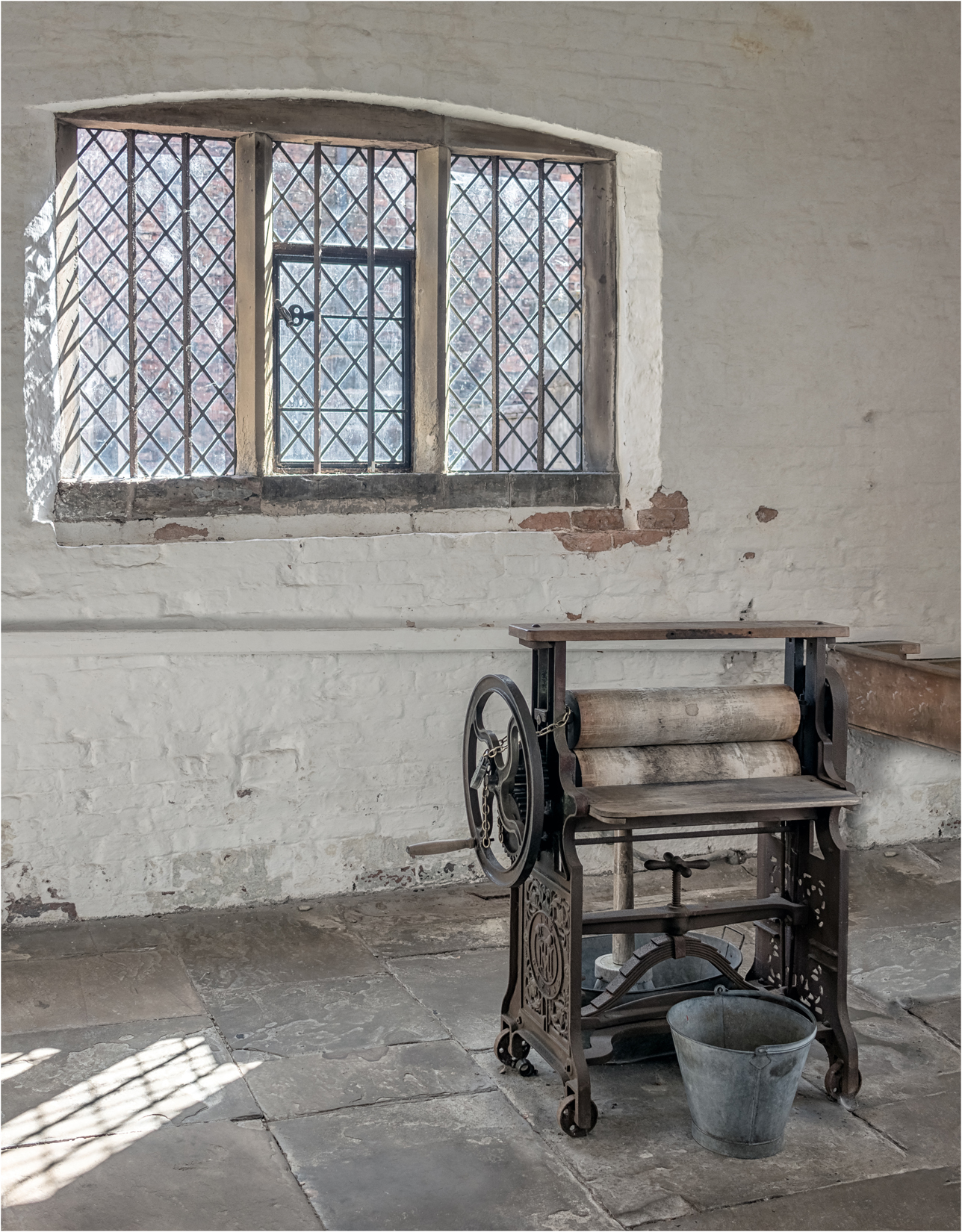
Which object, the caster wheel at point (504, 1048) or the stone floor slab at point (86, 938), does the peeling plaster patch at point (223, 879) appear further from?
the caster wheel at point (504, 1048)

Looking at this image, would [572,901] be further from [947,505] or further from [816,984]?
[947,505]

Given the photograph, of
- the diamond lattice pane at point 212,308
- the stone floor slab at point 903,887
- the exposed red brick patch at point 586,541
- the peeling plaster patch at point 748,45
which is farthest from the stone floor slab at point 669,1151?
the peeling plaster patch at point 748,45

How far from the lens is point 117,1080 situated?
343 cm

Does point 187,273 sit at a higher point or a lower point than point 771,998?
higher

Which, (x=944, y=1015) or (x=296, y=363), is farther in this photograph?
(x=296, y=363)

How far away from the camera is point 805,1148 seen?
309cm

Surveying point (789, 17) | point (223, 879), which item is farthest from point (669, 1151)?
point (789, 17)

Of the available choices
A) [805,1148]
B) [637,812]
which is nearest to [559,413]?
[637,812]

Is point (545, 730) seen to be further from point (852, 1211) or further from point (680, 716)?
point (852, 1211)

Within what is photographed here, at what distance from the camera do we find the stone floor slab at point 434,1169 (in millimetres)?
2795

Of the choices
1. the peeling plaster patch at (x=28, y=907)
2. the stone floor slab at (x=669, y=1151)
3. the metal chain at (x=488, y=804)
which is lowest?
the stone floor slab at (x=669, y=1151)

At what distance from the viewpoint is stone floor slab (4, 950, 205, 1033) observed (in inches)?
151

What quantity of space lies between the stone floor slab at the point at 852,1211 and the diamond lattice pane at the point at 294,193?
3.74 meters

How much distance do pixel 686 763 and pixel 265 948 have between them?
72.7 inches
